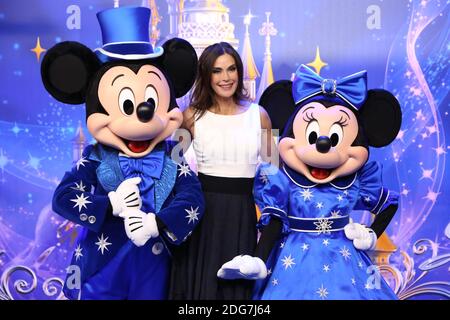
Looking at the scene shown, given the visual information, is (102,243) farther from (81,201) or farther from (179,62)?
(179,62)

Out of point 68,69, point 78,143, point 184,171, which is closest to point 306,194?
point 184,171

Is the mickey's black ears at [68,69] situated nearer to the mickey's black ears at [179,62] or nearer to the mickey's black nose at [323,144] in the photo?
the mickey's black ears at [179,62]

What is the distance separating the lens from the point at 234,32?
13.5 feet

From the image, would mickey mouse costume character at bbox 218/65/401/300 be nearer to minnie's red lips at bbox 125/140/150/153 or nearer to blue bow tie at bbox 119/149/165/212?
blue bow tie at bbox 119/149/165/212

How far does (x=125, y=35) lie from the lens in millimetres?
3158

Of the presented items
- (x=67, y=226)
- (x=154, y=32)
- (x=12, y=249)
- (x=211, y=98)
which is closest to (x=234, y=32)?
(x=154, y=32)

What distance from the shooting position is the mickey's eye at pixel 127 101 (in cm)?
306

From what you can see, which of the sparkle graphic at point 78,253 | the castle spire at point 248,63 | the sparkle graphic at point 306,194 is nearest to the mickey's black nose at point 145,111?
the sparkle graphic at point 78,253

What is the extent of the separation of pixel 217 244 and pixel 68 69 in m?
0.94

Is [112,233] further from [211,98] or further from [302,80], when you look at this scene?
[302,80]

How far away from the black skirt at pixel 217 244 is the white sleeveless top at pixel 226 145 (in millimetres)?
49

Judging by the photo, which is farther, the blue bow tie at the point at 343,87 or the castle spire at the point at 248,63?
the castle spire at the point at 248,63

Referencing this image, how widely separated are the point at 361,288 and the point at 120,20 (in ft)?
4.72

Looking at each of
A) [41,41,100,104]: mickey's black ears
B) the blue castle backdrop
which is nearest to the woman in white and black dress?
[41,41,100,104]: mickey's black ears
